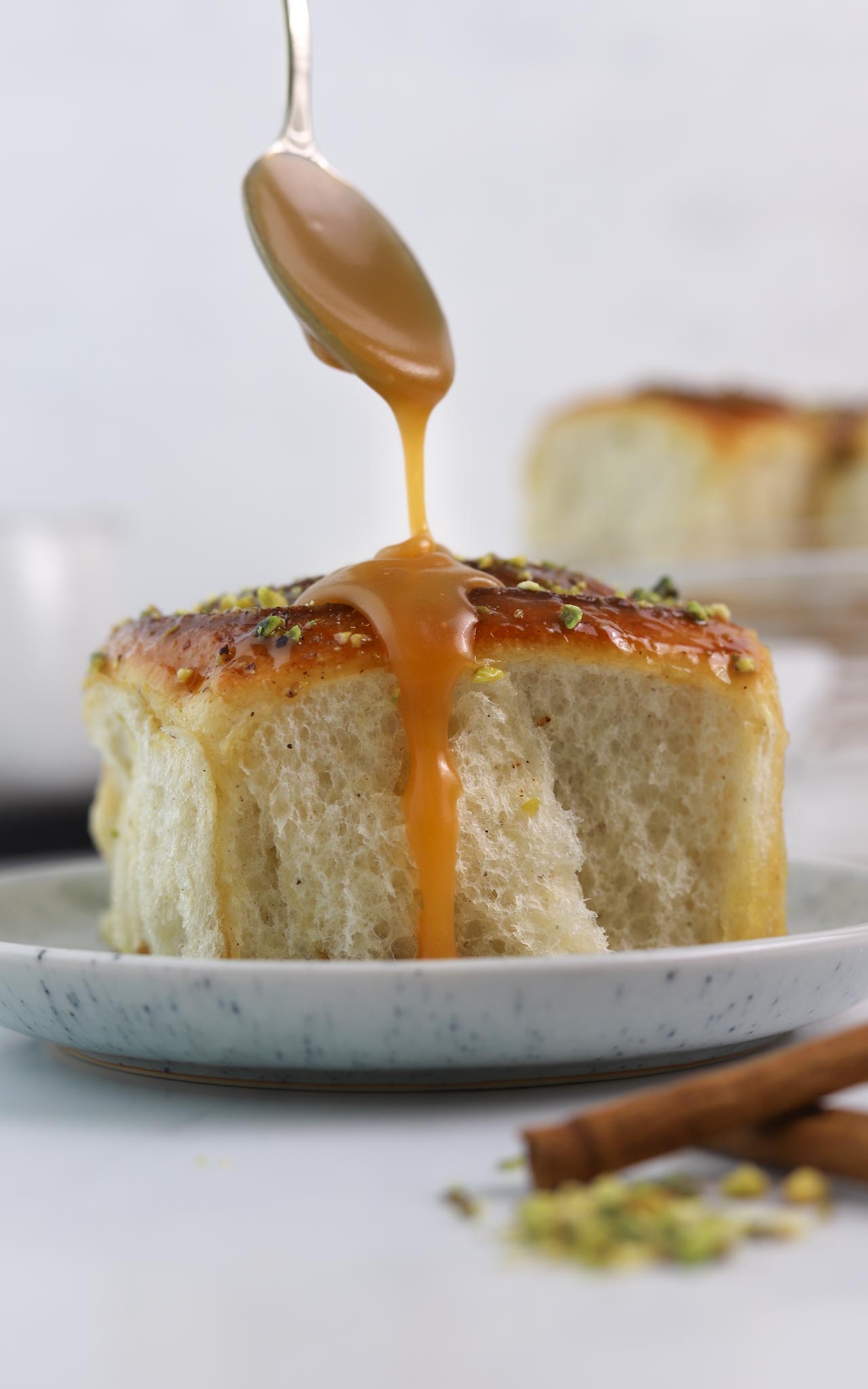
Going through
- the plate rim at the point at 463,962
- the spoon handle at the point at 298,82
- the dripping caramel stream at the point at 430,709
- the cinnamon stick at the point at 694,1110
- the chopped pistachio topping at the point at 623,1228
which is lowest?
the chopped pistachio topping at the point at 623,1228

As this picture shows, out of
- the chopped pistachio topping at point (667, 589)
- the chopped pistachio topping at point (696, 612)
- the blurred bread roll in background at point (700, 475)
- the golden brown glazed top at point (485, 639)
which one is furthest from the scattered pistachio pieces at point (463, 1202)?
the blurred bread roll in background at point (700, 475)

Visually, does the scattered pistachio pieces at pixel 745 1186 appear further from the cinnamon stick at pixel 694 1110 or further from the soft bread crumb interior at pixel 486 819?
the soft bread crumb interior at pixel 486 819

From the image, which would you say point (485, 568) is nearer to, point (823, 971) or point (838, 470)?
point (823, 971)

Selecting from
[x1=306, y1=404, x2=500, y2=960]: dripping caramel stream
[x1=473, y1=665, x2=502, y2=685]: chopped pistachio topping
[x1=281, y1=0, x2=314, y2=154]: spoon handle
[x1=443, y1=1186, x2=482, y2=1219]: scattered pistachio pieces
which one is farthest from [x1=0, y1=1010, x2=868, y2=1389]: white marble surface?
[x1=281, y1=0, x2=314, y2=154]: spoon handle

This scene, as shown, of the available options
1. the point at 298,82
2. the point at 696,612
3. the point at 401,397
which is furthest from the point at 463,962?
the point at 298,82

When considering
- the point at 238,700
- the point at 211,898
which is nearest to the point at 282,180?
the point at 238,700
